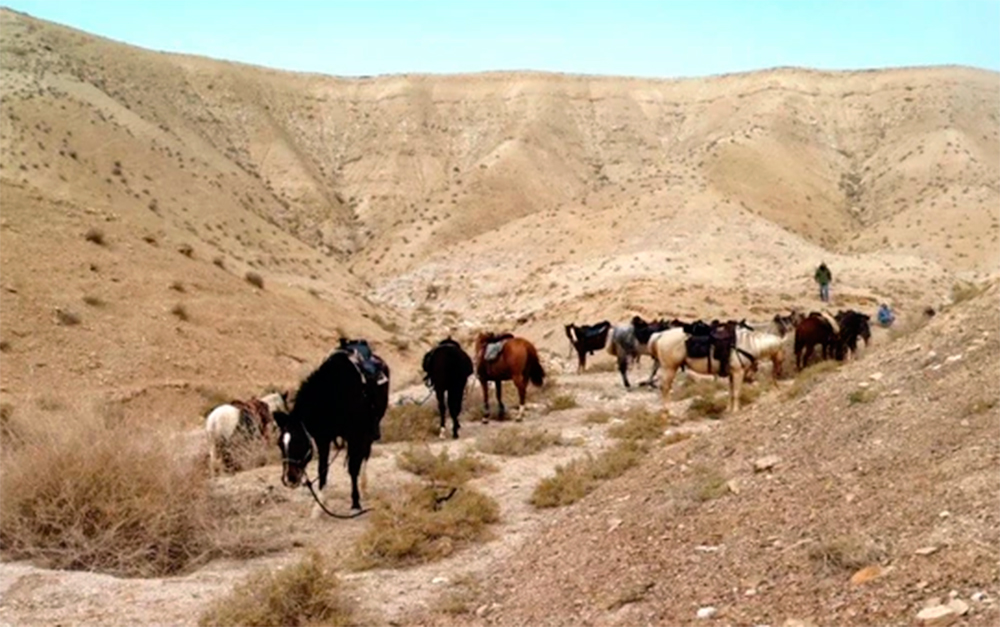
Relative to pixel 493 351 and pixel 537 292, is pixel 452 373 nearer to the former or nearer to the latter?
pixel 493 351

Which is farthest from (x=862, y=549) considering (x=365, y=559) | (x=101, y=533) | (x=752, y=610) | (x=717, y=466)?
(x=101, y=533)

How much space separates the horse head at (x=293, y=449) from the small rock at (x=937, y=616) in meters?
6.59

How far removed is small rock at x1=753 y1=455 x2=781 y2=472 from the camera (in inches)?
340

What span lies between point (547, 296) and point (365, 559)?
33072 millimetres

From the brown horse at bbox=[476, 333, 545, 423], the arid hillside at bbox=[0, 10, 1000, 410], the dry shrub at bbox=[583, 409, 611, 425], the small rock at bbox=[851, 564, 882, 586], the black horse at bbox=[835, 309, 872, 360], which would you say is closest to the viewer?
the small rock at bbox=[851, 564, 882, 586]

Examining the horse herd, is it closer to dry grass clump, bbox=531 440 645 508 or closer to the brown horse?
the brown horse

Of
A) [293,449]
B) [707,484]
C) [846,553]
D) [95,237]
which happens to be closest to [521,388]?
[293,449]

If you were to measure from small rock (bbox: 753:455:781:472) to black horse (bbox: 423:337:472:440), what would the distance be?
692cm

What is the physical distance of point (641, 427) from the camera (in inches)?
564

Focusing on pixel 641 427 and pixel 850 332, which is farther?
pixel 850 332

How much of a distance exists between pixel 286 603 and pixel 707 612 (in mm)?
3096

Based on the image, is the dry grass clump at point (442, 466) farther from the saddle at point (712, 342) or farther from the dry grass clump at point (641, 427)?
the saddle at point (712, 342)

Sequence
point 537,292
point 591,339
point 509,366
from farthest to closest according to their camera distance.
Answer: point 537,292
point 591,339
point 509,366

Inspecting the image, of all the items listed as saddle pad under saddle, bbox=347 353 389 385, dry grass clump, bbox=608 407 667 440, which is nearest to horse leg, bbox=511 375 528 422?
dry grass clump, bbox=608 407 667 440
